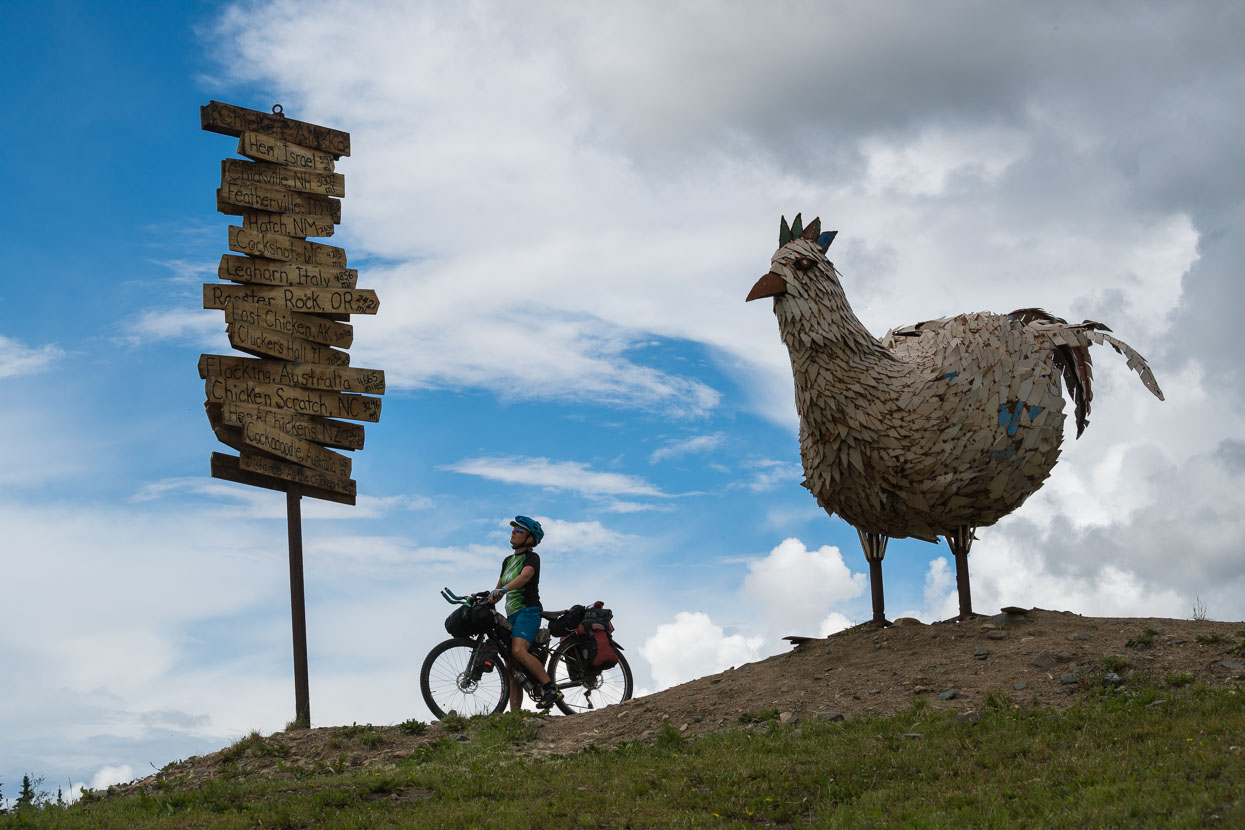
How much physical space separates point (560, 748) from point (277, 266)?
282 inches

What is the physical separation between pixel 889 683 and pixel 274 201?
376 inches

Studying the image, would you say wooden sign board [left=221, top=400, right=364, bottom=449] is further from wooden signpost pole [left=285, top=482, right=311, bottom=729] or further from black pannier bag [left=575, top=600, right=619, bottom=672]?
black pannier bag [left=575, top=600, right=619, bottom=672]

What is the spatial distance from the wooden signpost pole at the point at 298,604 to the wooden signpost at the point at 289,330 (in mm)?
12

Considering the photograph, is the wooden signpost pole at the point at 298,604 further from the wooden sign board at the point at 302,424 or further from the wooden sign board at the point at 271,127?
the wooden sign board at the point at 271,127

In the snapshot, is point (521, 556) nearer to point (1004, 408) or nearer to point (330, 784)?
point (330, 784)

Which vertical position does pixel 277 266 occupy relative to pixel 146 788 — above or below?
above

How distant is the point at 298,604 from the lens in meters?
13.9

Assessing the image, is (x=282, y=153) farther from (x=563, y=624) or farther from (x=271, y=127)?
(x=563, y=624)

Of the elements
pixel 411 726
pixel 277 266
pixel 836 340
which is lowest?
pixel 411 726

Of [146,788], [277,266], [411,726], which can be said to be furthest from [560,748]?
[277,266]

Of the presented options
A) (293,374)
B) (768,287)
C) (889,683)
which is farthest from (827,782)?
(293,374)

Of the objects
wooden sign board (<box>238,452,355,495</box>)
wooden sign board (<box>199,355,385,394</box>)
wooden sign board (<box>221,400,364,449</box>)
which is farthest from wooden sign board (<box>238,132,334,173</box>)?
wooden sign board (<box>238,452,355,495</box>)

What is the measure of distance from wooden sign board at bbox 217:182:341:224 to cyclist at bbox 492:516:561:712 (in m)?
4.98

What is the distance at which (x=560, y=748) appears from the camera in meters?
11.4
